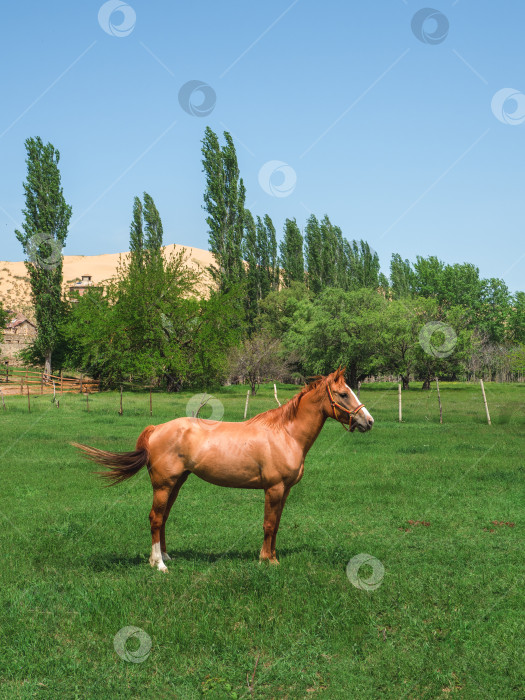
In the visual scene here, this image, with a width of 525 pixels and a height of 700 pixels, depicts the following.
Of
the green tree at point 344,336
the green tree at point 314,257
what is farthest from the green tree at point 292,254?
the green tree at point 344,336

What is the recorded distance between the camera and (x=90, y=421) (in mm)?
23688

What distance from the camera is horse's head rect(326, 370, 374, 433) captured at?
21.5ft

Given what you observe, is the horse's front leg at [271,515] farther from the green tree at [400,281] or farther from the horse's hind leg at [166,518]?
the green tree at [400,281]

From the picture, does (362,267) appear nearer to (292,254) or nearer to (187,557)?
(292,254)

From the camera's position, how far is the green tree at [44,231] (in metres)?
46.9

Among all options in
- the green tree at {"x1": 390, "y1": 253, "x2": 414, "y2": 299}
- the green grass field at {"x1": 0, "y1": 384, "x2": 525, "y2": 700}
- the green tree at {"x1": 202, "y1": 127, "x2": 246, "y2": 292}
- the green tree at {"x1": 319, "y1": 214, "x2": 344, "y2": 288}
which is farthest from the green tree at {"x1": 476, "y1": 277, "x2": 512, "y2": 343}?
the green grass field at {"x1": 0, "y1": 384, "x2": 525, "y2": 700}

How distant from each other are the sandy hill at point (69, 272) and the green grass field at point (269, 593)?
8604 centimetres

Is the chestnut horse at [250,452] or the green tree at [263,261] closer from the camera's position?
the chestnut horse at [250,452]

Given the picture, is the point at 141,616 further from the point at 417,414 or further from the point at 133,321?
the point at 133,321

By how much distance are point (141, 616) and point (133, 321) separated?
142 ft

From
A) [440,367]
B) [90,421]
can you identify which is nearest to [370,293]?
[440,367]

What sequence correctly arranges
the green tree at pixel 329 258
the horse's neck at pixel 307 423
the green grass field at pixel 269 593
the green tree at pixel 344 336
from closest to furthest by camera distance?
the green grass field at pixel 269 593, the horse's neck at pixel 307 423, the green tree at pixel 344 336, the green tree at pixel 329 258

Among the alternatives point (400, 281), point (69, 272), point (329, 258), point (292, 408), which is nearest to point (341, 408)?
point (292, 408)

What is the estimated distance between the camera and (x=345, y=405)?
6633mm
